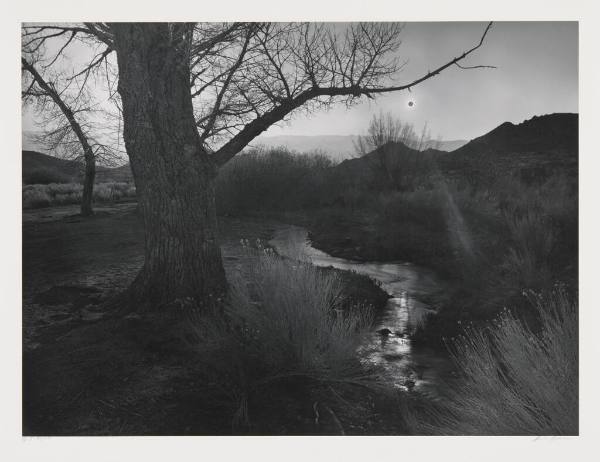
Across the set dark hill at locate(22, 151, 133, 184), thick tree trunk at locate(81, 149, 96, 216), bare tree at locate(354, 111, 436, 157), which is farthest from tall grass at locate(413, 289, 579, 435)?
bare tree at locate(354, 111, 436, 157)

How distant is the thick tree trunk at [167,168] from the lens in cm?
393

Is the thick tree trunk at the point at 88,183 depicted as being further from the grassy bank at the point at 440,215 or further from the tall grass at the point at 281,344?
the tall grass at the point at 281,344

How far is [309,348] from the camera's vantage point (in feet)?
10.4

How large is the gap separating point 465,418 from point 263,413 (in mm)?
1268

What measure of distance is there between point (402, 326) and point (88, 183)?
356 inches

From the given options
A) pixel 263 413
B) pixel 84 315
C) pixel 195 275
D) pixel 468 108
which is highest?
pixel 468 108

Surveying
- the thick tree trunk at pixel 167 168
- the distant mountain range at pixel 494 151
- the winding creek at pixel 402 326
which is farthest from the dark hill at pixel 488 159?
the thick tree trunk at pixel 167 168

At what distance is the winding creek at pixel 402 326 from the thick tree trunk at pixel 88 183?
5831mm

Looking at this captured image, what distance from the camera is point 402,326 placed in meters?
5.40

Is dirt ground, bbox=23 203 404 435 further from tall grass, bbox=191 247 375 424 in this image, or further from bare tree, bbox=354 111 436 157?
bare tree, bbox=354 111 436 157

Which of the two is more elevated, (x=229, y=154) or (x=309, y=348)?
(x=229, y=154)

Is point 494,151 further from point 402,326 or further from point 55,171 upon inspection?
point 55,171
